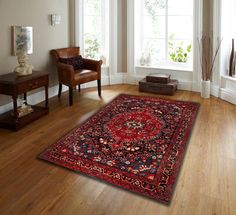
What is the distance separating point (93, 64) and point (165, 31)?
5.97 feet

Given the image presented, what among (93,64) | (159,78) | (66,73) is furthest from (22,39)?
(159,78)

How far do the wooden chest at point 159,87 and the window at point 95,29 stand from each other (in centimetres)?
113

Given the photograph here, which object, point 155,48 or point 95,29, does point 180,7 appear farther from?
point 95,29

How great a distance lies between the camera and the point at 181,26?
5.39 meters

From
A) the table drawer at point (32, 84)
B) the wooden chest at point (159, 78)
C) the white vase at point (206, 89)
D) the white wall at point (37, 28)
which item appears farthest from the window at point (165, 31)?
the table drawer at point (32, 84)

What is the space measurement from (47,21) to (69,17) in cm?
69

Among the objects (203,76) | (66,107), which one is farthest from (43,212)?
(203,76)

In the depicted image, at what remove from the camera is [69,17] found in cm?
515

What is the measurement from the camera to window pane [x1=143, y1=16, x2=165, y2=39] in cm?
557

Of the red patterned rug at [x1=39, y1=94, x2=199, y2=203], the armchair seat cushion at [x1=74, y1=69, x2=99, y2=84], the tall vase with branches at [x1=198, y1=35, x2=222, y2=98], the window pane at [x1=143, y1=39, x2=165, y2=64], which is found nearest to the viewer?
the red patterned rug at [x1=39, y1=94, x2=199, y2=203]

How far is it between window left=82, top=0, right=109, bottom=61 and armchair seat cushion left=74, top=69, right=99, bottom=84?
100 cm

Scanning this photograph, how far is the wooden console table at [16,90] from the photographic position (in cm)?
338

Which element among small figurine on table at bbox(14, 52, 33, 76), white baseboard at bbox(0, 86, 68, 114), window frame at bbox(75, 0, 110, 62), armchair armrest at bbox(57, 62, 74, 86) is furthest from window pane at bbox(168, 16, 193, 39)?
small figurine on table at bbox(14, 52, 33, 76)

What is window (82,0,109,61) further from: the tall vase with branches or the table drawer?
the tall vase with branches
